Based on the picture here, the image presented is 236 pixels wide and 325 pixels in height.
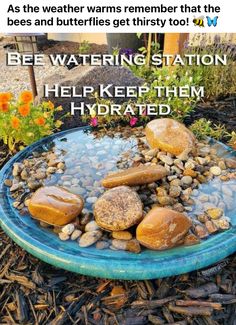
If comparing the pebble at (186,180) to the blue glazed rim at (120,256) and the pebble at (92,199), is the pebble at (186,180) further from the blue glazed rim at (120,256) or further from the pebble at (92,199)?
the pebble at (92,199)

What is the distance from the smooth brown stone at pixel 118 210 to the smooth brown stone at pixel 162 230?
73 mm

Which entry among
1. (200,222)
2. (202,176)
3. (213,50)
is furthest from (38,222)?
(213,50)

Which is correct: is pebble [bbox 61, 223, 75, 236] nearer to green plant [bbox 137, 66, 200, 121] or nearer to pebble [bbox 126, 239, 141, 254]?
pebble [bbox 126, 239, 141, 254]

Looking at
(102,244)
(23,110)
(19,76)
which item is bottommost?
(19,76)

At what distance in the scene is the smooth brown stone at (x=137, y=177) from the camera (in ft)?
7.33

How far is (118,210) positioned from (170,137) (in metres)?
0.90

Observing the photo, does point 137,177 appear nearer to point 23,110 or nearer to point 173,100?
point 23,110

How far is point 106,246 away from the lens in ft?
6.40

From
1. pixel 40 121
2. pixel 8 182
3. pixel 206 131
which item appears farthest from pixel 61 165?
pixel 206 131

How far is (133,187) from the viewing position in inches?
89.7

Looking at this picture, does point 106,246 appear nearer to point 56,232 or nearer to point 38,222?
point 56,232

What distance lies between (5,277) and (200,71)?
302 centimetres
